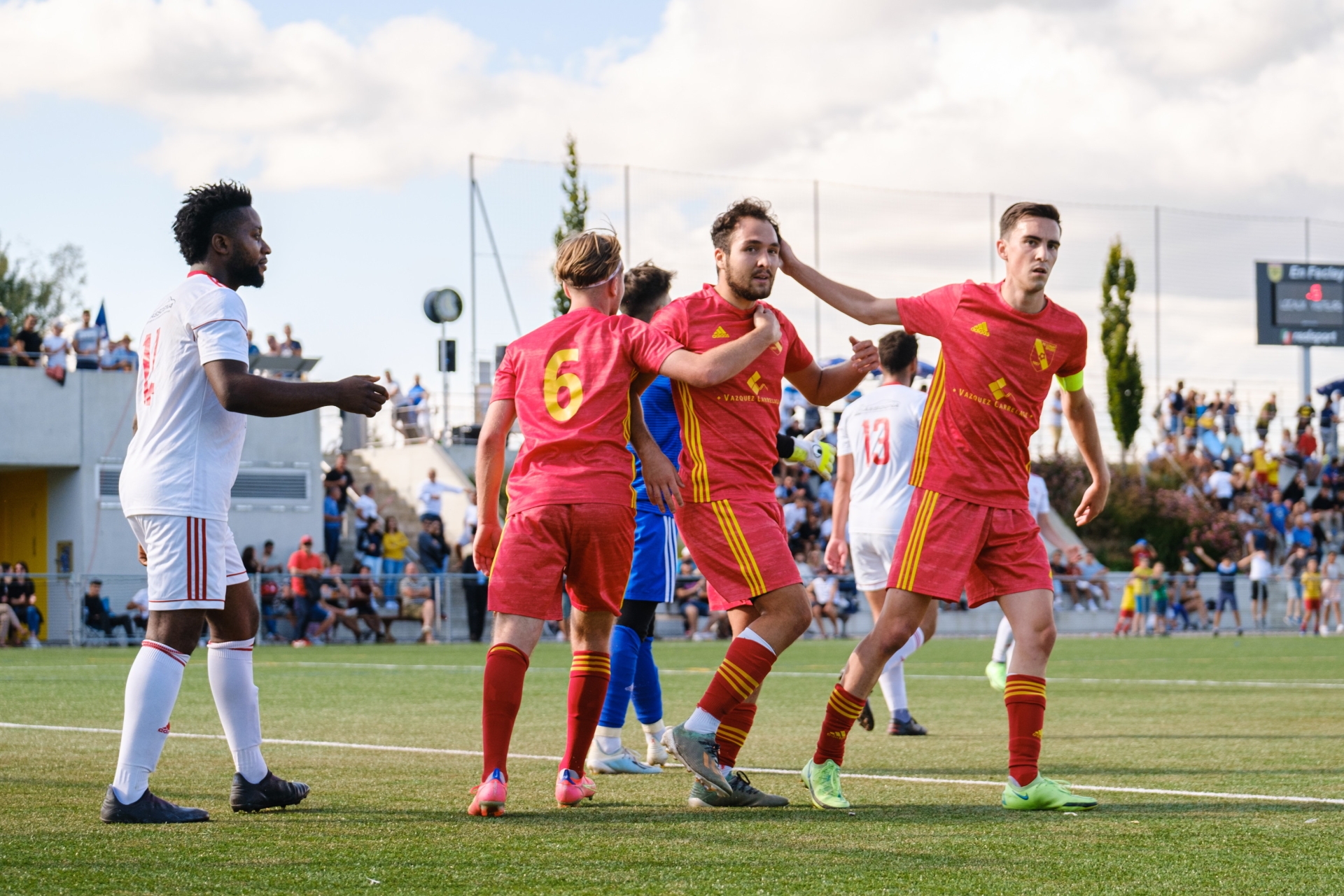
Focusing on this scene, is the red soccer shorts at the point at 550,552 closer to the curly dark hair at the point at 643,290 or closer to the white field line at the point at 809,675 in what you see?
the curly dark hair at the point at 643,290

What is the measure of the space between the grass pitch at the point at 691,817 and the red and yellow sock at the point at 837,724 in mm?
230

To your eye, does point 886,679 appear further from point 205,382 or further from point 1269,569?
point 1269,569

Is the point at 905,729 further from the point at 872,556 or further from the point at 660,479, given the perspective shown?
the point at 660,479

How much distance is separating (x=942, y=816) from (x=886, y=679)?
12.8ft

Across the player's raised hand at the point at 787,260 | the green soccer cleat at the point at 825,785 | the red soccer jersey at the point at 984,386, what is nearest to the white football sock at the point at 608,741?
the green soccer cleat at the point at 825,785

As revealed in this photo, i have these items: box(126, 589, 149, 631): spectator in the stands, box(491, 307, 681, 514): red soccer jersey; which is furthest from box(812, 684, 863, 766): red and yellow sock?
box(126, 589, 149, 631): spectator in the stands

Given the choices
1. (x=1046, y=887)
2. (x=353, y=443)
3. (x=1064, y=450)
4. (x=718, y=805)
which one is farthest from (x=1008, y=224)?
(x=1064, y=450)

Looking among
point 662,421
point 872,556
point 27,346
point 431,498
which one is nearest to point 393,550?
point 431,498

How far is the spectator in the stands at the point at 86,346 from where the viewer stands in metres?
28.4

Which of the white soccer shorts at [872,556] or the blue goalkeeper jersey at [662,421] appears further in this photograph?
the white soccer shorts at [872,556]

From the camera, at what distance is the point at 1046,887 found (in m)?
4.05

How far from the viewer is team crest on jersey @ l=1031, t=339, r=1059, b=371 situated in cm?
607

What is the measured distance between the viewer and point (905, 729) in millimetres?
9211

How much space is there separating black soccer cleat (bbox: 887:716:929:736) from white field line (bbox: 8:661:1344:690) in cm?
560
